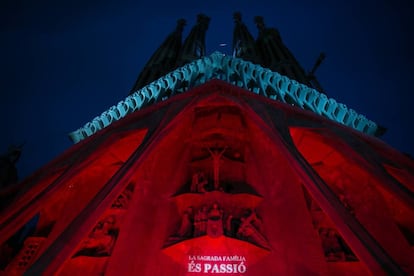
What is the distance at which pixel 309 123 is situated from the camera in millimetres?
8695

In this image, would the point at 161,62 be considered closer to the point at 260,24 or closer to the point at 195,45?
the point at 195,45

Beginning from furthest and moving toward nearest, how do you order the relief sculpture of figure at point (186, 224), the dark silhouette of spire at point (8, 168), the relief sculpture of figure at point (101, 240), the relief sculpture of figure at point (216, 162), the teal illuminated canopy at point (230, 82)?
the teal illuminated canopy at point (230, 82)
the dark silhouette of spire at point (8, 168)
the relief sculpture of figure at point (216, 162)
the relief sculpture of figure at point (186, 224)
the relief sculpture of figure at point (101, 240)

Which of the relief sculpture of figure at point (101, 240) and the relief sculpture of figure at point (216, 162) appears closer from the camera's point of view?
the relief sculpture of figure at point (101, 240)

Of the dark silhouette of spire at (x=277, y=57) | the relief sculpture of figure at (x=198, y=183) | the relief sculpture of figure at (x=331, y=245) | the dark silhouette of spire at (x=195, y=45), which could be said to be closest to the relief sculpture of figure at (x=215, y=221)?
the relief sculpture of figure at (x=198, y=183)

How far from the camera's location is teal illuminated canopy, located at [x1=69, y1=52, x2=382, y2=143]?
11031 mm

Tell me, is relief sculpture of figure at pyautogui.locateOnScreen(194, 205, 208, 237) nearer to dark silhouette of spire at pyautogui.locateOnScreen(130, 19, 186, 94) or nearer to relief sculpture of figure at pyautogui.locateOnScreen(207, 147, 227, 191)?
relief sculpture of figure at pyautogui.locateOnScreen(207, 147, 227, 191)

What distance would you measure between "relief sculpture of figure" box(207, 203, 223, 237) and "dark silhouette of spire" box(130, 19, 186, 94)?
884 cm

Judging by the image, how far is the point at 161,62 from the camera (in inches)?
715

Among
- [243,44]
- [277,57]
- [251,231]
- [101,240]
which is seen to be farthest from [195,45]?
[101,240]

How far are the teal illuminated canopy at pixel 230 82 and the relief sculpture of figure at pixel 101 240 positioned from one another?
403cm

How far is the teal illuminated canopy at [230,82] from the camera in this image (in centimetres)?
1103

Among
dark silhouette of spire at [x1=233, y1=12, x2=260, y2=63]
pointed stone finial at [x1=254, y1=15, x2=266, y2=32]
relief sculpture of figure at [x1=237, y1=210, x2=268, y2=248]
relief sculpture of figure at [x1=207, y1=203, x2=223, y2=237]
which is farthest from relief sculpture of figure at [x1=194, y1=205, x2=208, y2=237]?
pointed stone finial at [x1=254, y1=15, x2=266, y2=32]

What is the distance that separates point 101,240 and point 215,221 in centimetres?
315

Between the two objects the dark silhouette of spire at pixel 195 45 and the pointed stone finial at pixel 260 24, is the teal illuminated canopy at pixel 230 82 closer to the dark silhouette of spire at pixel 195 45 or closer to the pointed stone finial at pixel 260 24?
the dark silhouette of spire at pixel 195 45
